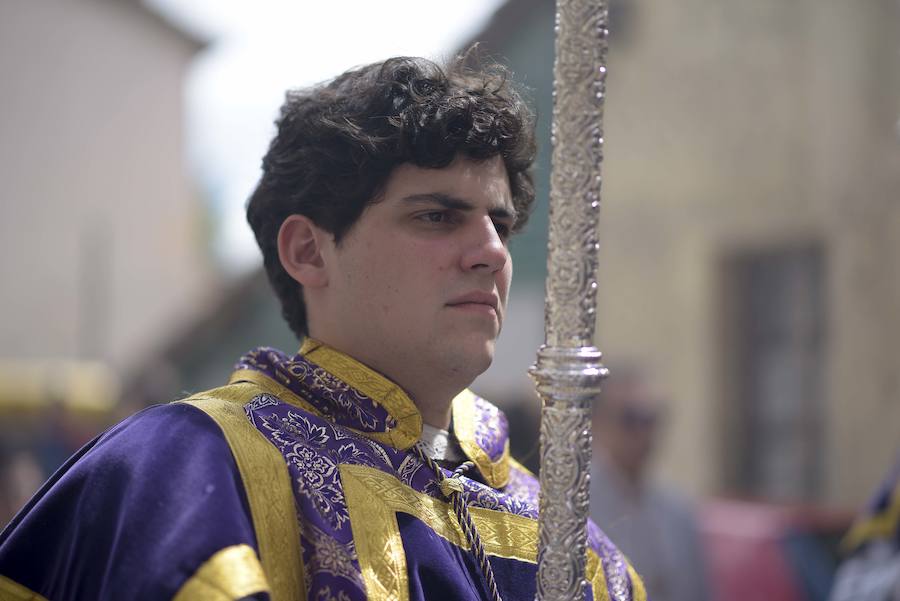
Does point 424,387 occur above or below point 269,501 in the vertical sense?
above

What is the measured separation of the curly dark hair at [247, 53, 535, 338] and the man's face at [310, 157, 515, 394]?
0.12 feet

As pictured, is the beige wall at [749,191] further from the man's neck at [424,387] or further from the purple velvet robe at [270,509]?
the purple velvet robe at [270,509]

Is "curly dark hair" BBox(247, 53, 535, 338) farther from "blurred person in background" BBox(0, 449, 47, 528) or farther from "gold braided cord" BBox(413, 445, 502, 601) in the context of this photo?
"blurred person in background" BBox(0, 449, 47, 528)

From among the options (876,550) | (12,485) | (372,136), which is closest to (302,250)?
(372,136)

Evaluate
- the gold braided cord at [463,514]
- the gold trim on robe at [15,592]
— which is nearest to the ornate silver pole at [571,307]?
the gold braided cord at [463,514]

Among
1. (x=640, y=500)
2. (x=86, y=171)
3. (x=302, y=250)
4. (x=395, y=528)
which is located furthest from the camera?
(x=86, y=171)

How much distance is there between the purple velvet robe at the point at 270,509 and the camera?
1858mm

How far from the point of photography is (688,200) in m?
8.84

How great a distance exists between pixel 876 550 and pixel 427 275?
246cm

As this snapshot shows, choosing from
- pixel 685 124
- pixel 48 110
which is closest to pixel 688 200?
pixel 685 124

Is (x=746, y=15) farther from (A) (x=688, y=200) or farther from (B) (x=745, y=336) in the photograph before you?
(B) (x=745, y=336)

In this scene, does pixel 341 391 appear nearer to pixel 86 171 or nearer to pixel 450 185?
pixel 450 185

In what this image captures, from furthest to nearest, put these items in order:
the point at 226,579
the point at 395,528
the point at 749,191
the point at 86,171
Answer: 1. the point at 86,171
2. the point at 749,191
3. the point at 395,528
4. the point at 226,579

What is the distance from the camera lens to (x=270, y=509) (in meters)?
1.99
